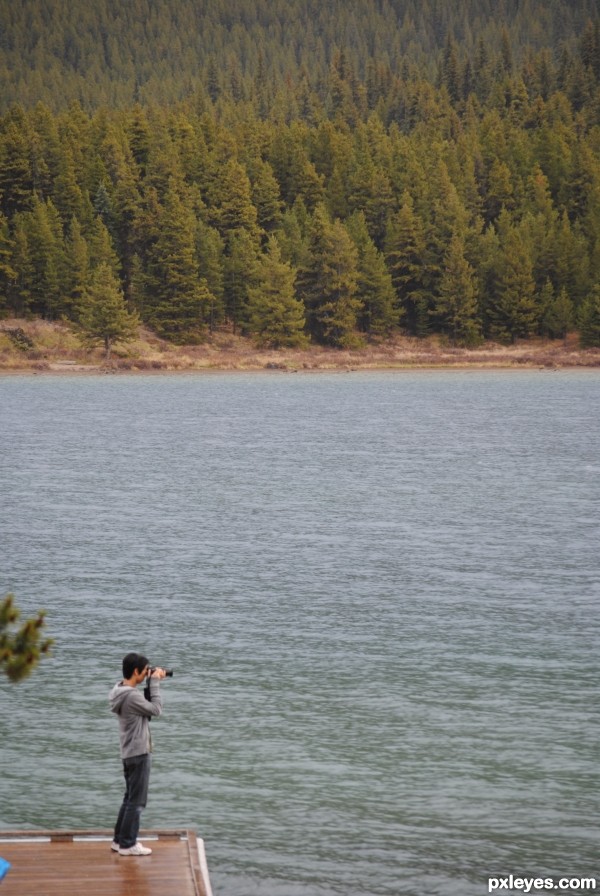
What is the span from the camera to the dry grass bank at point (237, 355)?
149 meters

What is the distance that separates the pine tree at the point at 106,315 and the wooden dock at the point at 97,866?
12766cm

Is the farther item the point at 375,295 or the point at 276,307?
the point at 375,295

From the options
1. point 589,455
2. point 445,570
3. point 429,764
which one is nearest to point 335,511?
point 445,570

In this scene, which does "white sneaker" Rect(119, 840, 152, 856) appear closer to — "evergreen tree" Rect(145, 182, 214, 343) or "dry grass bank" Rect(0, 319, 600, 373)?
"dry grass bank" Rect(0, 319, 600, 373)

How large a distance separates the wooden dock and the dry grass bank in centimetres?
13342

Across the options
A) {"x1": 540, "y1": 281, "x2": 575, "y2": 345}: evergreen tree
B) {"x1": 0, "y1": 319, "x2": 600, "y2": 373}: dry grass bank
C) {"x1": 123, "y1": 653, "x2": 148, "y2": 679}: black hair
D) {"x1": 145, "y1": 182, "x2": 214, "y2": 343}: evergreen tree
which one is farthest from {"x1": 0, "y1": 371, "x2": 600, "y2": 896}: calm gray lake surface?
{"x1": 540, "y1": 281, "x2": 575, "y2": 345}: evergreen tree

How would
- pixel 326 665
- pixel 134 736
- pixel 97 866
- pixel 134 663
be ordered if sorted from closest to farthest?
pixel 97 866 < pixel 134 663 < pixel 134 736 < pixel 326 665

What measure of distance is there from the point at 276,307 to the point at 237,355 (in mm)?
8512

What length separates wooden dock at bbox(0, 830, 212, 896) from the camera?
14.2 meters

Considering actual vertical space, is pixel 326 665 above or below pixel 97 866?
below

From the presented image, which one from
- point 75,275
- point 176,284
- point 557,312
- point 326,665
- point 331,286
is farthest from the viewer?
point 557,312

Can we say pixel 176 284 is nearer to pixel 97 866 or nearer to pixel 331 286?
pixel 331 286

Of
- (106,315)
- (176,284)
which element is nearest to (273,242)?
(176,284)

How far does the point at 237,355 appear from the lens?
509ft
